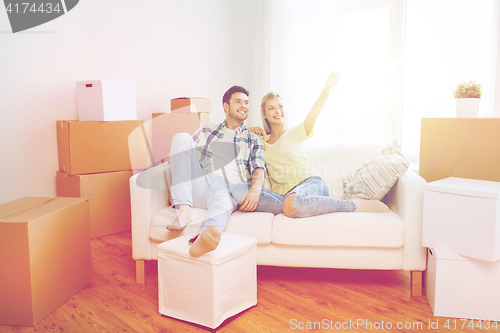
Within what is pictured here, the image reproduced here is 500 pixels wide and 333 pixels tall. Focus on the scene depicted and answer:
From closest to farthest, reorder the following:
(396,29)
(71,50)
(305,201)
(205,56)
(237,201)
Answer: (305,201)
(237,201)
(71,50)
(396,29)
(205,56)

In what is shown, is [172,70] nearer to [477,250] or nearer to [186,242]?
[186,242]

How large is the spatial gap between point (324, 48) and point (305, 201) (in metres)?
1.82

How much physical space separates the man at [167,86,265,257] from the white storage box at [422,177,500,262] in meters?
0.83

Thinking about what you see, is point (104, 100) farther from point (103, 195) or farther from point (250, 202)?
point (250, 202)

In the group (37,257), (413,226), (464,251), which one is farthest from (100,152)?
(464,251)

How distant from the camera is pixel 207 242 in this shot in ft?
4.79

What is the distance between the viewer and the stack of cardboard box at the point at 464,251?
59.9 inches

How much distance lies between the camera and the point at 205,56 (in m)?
3.62

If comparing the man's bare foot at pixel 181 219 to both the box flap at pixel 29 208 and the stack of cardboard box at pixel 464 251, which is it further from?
the stack of cardboard box at pixel 464 251

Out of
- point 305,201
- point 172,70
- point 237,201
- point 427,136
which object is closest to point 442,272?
point 305,201

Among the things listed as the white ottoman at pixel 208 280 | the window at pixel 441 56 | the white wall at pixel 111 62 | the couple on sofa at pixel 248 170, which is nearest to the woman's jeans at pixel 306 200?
the couple on sofa at pixel 248 170

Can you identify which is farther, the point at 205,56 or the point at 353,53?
the point at 205,56

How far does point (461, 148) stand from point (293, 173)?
2.96ft

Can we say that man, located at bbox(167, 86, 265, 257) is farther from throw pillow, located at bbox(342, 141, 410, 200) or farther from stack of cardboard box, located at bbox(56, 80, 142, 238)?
stack of cardboard box, located at bbox(56, 80, 142, 238)
